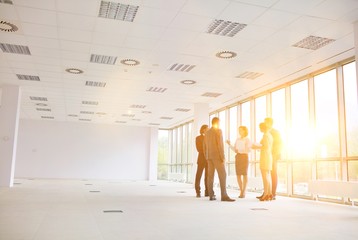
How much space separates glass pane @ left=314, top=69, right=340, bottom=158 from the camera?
777cm

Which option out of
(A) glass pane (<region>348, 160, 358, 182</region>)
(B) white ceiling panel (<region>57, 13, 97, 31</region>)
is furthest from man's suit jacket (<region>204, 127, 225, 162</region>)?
(A) glass pane (<region>348, 160, 358, 182</region>)

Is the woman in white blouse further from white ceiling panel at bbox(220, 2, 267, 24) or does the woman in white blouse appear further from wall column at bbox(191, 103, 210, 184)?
wall column at bbox(191, 103, 210, 184)

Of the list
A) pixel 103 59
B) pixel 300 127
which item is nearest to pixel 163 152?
pixel 300 127

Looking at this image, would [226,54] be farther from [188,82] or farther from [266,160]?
[188,82]

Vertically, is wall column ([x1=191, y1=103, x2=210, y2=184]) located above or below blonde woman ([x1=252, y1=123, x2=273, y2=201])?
above

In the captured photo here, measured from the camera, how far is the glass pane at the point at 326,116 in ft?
25.5

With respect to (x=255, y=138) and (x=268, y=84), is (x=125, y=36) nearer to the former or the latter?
(x=268, y=84)

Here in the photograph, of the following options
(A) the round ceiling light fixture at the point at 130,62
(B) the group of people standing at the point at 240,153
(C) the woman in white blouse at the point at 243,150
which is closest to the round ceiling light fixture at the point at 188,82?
(A) the round ceiling light fixture at the point at 130,62

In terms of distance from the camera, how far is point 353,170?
7.13 m

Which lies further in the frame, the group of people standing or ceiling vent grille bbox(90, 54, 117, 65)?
ceiling vent grille bbox(90, 54, 117, 65)

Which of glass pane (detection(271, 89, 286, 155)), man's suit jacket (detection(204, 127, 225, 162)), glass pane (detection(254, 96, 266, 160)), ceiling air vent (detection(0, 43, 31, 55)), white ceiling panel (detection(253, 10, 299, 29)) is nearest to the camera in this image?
white ceiling panel (detection(253, 10, 299, 29))

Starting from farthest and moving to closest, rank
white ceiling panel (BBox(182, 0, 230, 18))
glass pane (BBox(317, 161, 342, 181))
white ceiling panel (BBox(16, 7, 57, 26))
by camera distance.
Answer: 1. glass pane (BBox(317, 161, 342, 181))
2. white ceiling panel (BBox(16, 7, 57, 26))
3. white ceiling panel (BBox(182, 0, 230, 18))

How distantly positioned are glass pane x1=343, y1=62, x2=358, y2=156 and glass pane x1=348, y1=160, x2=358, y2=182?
0.60 feet

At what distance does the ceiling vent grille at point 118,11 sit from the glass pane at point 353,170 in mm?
5497
